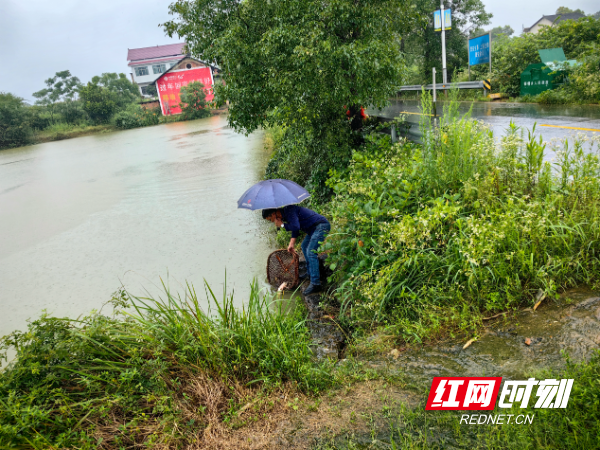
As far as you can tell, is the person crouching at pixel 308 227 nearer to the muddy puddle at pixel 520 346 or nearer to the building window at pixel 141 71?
the muddy puddle at pixel 520 346

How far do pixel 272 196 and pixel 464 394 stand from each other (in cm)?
298

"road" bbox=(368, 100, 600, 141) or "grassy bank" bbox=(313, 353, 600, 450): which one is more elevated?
"road" bbox=(368, 100, 600, 141)

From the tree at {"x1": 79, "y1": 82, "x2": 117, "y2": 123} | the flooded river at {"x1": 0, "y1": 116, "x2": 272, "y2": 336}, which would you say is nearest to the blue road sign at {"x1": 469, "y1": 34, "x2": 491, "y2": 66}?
the flooded river at {"x1": 0, "y1": 116, "x2": 272, "y2": 336}

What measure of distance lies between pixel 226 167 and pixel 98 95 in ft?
132

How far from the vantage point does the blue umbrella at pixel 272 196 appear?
472cm

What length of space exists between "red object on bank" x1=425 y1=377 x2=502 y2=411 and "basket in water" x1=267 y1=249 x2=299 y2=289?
274cm

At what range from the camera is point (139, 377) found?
111 inches

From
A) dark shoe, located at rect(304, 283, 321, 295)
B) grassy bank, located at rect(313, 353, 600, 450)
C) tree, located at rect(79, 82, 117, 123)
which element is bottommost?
dark shoe, located at rect(304, 283, 321, 295)

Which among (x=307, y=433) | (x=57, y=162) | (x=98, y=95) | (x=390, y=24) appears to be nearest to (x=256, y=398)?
(x=307, y=433)

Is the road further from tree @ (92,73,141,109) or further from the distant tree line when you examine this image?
tree @ (92,73,141,109)

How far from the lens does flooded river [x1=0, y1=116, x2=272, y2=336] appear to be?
20.8 feet

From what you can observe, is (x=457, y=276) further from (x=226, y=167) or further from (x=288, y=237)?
(x=226, y=167)

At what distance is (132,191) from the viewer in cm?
1291

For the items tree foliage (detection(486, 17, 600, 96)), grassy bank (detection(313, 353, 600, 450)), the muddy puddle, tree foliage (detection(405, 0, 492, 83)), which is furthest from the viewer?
tree foliage (detection(405, 0, 492, 83))
